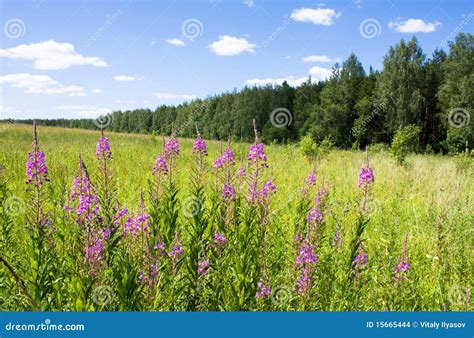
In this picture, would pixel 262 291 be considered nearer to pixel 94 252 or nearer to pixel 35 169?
pixel 94 252

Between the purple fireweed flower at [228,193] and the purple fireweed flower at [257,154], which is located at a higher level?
the purple fireweed flower at [257,154]

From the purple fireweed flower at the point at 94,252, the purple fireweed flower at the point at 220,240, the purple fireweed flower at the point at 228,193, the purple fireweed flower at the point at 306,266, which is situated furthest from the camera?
the purple fireweed flower at the point at 228,193

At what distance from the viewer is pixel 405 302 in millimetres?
3350

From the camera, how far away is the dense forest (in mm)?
36125

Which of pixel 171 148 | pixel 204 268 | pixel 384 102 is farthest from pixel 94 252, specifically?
pixel 384 102

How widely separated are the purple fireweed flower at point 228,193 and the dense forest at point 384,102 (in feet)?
88.9

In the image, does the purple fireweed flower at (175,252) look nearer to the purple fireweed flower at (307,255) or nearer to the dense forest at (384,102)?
the purple fireweed flower at (307,255)

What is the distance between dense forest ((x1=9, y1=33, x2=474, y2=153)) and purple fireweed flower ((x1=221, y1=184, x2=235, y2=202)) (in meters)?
27.1

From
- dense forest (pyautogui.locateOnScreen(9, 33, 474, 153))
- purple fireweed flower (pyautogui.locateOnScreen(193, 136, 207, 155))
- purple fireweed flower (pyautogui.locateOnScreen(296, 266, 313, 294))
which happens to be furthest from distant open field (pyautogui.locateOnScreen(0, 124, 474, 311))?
dense forest (pyautogui.locateOnScreen(9, 33, 474, 153))

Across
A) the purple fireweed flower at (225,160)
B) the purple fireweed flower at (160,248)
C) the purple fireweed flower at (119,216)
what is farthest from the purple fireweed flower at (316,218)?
the purple fireweed flower at (119,216)

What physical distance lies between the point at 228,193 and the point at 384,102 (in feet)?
129

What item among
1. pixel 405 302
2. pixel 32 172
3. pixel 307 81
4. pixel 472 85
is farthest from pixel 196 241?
pixel 307 81

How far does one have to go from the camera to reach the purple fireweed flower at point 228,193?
10.4ft

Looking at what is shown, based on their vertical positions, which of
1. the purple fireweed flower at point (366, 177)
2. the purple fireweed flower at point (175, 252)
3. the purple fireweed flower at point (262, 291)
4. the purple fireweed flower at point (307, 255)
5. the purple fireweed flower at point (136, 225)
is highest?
the purple fireweed flower at point (366, 177)
